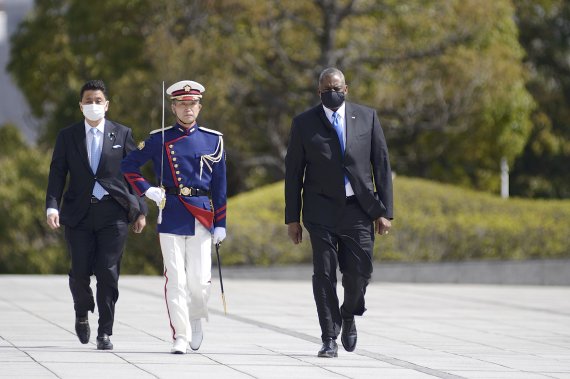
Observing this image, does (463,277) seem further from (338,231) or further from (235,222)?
(338,231)

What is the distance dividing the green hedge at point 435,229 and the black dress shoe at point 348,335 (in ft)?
34.1

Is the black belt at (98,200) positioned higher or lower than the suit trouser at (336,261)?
higher

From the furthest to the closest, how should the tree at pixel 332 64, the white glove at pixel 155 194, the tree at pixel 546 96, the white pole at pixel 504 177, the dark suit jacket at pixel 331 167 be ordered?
1. the tree at pixel 546 96
2. the white pole at pixel 504 177
3. the tree at pixel 332 64
4. the dark suit jacket at pixel 331 167
5. the white glove at pixel 155 194

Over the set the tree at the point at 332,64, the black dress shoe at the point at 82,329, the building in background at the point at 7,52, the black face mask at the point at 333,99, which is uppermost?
the building in background at the point at 7,52

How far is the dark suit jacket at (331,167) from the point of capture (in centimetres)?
1045

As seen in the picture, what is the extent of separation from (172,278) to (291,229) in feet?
2.91

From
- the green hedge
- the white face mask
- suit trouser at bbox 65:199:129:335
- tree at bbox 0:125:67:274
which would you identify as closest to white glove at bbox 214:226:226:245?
suit trouser at bbox 65:199:129:335

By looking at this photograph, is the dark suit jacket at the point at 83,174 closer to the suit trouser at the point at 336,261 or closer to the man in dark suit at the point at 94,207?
the man in dark suit at the point at 94,207

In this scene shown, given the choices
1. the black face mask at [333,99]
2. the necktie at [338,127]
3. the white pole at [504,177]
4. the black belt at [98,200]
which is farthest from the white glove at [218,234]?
the white pole at [504,177]

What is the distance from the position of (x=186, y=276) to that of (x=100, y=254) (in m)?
0.70

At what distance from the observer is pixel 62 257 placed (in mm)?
23031

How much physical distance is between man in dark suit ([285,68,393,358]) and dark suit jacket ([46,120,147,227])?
121 centimetres

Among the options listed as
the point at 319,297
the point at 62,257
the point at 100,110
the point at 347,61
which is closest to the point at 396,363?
the point at 319,297

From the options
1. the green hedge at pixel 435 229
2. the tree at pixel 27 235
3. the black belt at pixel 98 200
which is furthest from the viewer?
the tree at pixel 27 235
